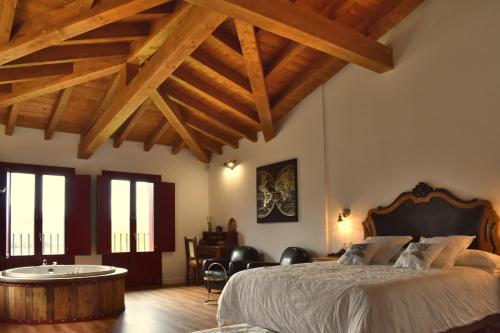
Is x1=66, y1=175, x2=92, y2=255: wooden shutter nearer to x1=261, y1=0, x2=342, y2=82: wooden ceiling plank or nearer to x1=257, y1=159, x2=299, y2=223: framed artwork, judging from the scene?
x1=257, y1=159, x2=299, y2=223: framed artwork

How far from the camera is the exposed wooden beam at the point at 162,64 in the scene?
489 centimetres

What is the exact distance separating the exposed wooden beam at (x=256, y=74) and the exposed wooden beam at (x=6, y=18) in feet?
7.83

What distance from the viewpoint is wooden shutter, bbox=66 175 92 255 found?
796 cm

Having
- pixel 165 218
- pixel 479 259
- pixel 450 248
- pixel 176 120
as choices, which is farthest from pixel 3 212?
pixel 479 259

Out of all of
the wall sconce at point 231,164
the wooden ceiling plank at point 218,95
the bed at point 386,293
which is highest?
the wooden ceiling plank at point 218,95

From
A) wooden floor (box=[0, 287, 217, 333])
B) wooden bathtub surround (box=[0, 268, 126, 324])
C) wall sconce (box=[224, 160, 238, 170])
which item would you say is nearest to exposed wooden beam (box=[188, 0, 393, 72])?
wooden floor (box=[0, 287, 217, 333])

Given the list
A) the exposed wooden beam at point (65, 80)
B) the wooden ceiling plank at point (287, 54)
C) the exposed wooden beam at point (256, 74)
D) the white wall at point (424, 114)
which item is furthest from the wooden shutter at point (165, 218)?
the white wall at point (424, 114)

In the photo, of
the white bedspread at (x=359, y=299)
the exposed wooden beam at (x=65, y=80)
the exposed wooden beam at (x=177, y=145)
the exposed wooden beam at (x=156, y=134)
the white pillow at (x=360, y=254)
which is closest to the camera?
the white bedspread at (x=359, y=299)

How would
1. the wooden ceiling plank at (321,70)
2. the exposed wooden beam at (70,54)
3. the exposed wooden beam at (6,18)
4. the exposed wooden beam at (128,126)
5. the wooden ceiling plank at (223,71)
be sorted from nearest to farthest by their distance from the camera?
the exposed wooden beam at (6,18), the exposed wooden beam at (70,54), the wooden ceiling plank at (321,70), the wooden ceiling plank at (223,71), the exposed wooden beam at (128,126)

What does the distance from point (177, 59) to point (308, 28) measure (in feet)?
5.39

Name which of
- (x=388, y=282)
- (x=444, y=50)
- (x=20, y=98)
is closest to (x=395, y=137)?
(x=444, y=50)

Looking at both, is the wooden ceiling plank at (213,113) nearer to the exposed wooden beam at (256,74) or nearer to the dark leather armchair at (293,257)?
the exposed wooden beam at (256,74)

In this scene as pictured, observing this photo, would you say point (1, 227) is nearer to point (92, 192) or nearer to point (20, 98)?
point (92, 192)

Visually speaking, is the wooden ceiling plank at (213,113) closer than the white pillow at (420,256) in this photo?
No
